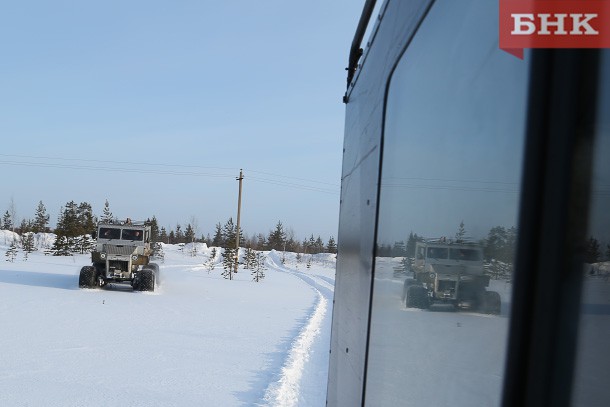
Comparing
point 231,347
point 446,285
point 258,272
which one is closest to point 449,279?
point 446,285

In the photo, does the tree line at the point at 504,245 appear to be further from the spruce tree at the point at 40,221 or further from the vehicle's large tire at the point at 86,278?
the spruce tree at the point at 40,221

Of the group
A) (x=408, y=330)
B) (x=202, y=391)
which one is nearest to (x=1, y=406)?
(x=202, y=391)

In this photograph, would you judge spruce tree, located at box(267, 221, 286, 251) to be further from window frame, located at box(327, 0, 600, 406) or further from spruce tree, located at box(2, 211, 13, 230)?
window frame, located at box(327, 0, 600, 406)

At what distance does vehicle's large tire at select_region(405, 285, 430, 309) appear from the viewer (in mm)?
1079

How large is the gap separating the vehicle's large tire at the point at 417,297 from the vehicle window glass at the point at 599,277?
1.44 feet

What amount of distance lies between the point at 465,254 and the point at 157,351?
6791mm

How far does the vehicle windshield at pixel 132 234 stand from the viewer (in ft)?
51.7

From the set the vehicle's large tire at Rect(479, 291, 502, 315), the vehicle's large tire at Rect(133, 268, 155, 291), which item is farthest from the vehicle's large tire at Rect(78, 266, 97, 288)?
the vehicle's large tire at Rect(479, 291, 502, 315)

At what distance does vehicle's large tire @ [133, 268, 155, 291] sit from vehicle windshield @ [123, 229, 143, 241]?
1.22 metres

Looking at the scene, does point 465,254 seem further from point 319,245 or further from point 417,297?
point 319,245

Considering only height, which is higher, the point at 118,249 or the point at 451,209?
Result: the point at 451,209

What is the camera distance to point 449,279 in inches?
36.9

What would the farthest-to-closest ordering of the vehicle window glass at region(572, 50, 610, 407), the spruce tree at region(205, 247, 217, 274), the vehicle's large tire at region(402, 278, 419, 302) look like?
the spruce tree at region(205, 247, 217, 274), the vehicle's large tire at region(402, 278, 419, 302), the vehicle window glass at region(572, 50, 610, 407)

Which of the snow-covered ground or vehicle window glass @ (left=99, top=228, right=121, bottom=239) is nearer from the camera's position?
the snow-covered ground
